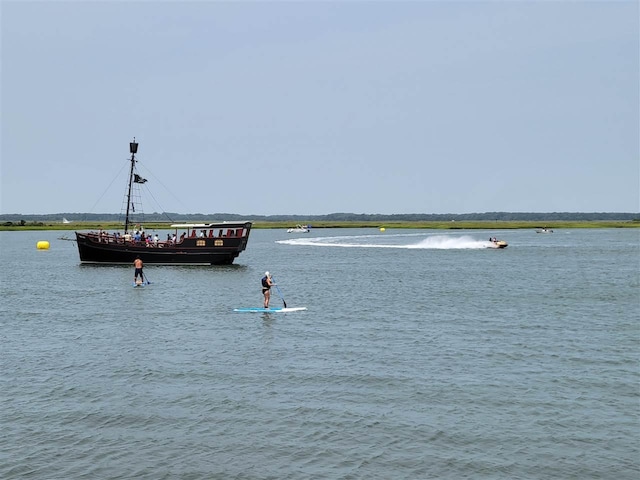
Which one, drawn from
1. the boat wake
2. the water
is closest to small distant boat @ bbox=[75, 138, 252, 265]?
the water

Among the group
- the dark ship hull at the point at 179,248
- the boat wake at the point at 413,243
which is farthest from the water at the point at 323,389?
the boat wake at the point at 413,243

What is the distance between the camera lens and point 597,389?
74.4 feet

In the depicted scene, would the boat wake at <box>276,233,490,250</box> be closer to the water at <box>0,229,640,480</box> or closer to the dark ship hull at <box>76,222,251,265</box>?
the dark ship hull at <box>76,222,251,265</box>

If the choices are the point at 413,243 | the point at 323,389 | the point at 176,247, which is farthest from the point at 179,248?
the point at 413,243

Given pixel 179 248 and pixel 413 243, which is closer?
pixel 179 248

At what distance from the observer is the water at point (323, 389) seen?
16.6 m

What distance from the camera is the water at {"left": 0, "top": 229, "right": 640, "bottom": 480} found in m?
16.6

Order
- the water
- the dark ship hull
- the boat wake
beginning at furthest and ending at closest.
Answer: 1. the boat wake
2. the dark ship hull
3. the water

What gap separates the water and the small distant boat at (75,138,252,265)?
29220mm

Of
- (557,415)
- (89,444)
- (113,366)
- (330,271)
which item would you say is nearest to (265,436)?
(89,444)

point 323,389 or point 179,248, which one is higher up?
point 179,248

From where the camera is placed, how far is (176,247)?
252ft

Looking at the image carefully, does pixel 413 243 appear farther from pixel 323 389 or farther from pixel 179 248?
pixel 323 389

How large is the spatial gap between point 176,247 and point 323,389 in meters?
56.3
